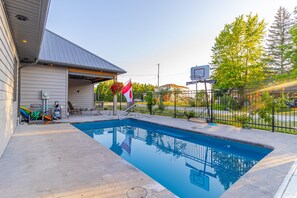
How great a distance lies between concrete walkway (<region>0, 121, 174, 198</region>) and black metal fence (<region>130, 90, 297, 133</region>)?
5.42 m

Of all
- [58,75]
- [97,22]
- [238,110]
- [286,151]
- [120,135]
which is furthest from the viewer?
[97,22]

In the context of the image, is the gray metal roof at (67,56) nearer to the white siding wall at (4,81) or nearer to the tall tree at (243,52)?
the white siding wall at (4,81)

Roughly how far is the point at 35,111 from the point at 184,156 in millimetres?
7777

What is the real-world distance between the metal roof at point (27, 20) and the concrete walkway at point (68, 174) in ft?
9.79

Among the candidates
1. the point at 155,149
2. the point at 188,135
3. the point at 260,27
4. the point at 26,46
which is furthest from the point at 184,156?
the point at 260,27

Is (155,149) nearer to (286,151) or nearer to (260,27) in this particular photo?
(286,151)

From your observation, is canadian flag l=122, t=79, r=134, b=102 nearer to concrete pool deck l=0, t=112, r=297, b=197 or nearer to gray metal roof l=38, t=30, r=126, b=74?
gray metal roof l=38, t=30, r=126, b=74

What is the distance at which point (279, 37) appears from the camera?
2308 cm

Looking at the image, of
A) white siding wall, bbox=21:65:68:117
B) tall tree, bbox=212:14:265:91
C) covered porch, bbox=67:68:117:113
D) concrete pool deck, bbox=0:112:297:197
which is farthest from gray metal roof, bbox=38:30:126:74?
tall tree, bbox=212:14:265:91

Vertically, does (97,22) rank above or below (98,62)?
above

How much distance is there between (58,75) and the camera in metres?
8.97

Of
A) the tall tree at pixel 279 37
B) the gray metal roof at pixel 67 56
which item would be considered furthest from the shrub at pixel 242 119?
the tall tree at pixel 279 37

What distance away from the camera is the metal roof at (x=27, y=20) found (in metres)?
3.02

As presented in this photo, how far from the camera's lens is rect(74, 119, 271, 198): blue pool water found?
3.04 meters
